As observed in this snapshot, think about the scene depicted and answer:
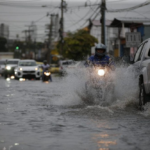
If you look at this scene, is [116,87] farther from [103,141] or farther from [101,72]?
[103,141]

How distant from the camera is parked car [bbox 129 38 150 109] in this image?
39.2 feet

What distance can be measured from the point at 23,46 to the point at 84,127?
151347mm

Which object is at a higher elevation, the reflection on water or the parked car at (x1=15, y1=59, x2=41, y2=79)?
the reflection on water

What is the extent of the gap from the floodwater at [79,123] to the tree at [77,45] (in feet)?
205

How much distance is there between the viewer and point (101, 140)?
784 cm

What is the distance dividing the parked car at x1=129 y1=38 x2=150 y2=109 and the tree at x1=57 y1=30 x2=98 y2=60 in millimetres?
64245

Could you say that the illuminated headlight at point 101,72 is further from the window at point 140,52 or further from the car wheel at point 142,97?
the car wheel at point 142,97

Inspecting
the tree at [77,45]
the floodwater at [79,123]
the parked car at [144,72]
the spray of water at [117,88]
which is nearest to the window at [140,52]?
the parked car at [144,72]

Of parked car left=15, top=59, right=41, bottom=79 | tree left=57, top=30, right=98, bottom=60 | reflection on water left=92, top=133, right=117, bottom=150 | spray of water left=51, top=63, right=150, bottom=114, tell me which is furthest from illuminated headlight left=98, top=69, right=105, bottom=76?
tree left=57, top=30, right=98, bottom=60

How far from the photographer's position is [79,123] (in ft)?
33.3

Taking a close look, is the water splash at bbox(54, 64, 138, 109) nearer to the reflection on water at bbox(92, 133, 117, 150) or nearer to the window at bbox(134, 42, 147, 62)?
the window at bbox(134, 42, 147, 62)

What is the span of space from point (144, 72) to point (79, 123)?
2852mm

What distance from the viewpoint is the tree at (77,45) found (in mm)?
78312

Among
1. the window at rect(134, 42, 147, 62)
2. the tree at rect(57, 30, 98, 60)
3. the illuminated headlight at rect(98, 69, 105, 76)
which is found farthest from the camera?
the tree at rect(57, 30, 98, 60)
